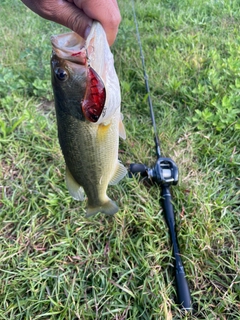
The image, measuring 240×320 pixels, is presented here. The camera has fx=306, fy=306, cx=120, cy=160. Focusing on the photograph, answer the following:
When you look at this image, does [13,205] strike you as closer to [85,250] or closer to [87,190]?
[85,250]

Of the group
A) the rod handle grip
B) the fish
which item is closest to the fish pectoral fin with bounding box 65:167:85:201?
the fish

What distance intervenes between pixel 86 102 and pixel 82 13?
352 mm

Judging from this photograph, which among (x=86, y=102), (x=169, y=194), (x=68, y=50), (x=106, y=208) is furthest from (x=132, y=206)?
(x=68, y=50)

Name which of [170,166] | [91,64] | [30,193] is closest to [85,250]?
[30,193]

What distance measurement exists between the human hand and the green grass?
1331mm

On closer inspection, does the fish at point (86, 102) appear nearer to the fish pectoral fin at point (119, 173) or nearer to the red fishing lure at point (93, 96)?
the red fishing lure at point (93, 96)

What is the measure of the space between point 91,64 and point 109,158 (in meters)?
0.48

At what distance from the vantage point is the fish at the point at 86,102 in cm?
114

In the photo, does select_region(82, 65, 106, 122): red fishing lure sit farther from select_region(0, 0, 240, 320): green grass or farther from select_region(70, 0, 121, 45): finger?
select_region(0, 0, 240, 320): green grass

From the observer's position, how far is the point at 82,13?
120 centimetres

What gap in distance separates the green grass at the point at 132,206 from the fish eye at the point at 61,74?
1.23m

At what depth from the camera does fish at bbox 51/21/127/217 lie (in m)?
1.14

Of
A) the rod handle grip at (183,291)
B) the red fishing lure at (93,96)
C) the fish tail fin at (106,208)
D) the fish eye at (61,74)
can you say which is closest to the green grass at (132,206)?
the rod handle grip at (183,291)

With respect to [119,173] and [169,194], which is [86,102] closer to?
[119,173]
